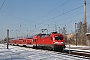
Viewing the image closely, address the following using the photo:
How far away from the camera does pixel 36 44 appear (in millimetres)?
46312

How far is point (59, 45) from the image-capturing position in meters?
34.2

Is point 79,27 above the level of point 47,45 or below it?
above

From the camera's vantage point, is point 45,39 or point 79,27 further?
point 79,27

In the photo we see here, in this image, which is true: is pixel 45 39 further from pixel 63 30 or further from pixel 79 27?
pixel 63 30

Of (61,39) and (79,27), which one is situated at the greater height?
(79,27)

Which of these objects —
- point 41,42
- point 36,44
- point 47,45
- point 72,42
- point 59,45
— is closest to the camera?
point 59,45

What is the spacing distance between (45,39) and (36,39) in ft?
26.3

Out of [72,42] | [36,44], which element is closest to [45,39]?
[36,44]

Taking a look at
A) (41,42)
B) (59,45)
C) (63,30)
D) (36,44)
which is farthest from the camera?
(63,30)

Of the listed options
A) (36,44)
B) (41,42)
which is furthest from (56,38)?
(36,44)

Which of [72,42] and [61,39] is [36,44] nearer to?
[61,39]

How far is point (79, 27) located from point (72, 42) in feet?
24.1

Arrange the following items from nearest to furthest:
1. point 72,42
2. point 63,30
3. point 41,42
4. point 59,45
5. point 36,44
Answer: point 59,45 < point 41,42 < point 36,44 < point 72,42 < point 63,30

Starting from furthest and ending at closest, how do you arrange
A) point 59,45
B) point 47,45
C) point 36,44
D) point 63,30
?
point 63,30
point 36,44
point 47,45
point 59,45
